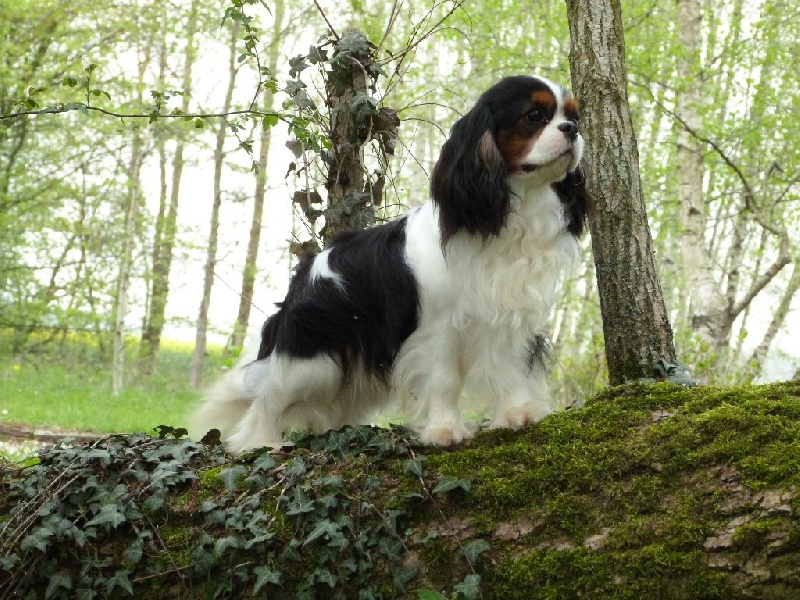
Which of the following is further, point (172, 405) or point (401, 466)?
point (172, 405)

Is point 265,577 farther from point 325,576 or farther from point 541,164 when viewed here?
point 541,164

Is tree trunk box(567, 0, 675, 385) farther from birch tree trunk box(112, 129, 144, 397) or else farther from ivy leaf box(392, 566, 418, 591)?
birch tree trunk box(112, 129, 144, 397)

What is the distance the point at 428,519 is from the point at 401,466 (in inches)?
11.5

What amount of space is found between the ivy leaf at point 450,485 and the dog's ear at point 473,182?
1059 millimetres

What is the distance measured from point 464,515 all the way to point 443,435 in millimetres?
626

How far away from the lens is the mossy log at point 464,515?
7.88ft

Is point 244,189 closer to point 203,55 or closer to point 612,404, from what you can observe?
point 203,55

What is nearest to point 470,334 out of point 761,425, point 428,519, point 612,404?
point 612,404

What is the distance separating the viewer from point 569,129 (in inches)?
127

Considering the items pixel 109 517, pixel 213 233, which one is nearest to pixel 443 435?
pixel 109 517

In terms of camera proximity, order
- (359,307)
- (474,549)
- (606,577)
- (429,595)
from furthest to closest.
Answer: (359,307), (474,549), (429,595), (606,577)

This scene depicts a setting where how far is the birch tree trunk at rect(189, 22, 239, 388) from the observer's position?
1798cm

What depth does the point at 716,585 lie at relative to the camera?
89.6 inches

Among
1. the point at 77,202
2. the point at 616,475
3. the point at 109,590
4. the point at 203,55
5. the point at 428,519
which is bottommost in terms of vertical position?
the point at 109,590
